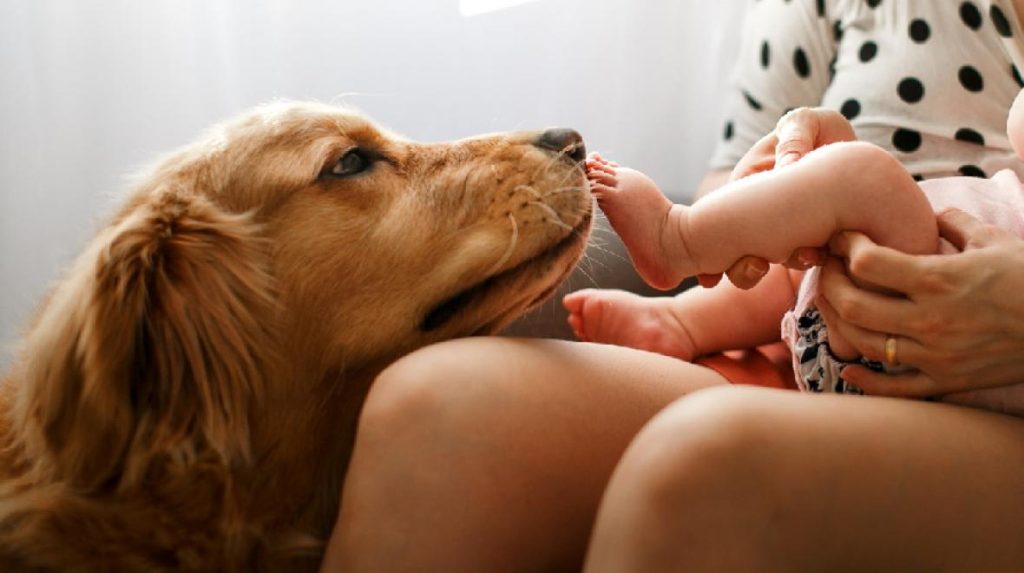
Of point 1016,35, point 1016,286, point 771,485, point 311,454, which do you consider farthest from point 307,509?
point 1016,35

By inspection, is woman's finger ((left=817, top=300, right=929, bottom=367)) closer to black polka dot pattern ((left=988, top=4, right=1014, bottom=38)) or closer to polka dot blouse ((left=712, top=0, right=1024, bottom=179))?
polka dot blouse ((left=712, top=0, right=1024, bottom=179))

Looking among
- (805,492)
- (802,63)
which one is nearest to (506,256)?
(805,492)

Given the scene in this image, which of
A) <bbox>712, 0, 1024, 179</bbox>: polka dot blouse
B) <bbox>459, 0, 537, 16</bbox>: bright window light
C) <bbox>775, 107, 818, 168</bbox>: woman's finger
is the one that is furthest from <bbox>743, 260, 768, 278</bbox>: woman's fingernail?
<bbox>459, 0, 537, 16</bbox>: bright window light

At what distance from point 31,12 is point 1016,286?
166 cm

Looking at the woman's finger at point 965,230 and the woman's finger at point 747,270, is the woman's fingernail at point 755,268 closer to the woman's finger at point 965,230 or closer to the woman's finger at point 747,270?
the woman's finger at point 747,270

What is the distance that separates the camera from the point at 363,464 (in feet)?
2.44

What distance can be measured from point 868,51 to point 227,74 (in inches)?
46.0

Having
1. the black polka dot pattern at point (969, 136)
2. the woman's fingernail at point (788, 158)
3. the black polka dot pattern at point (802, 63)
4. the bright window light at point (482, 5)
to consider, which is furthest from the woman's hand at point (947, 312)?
the bright window light at point (482, 5)

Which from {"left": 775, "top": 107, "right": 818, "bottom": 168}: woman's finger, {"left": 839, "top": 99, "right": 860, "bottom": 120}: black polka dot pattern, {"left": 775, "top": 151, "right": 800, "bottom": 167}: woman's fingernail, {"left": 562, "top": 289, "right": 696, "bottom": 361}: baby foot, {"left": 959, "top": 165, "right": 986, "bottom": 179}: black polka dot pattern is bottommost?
{"left": 562, "top": 289, "right": 696, "bottom": 361}: baby foot

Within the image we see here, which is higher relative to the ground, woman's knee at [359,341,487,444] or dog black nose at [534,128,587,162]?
dog black nose at [534,128,587,162]

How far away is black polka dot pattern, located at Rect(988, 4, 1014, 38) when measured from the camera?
128 centimetres

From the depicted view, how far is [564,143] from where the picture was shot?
981mm

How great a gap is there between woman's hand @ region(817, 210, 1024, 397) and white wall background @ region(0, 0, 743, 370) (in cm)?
102

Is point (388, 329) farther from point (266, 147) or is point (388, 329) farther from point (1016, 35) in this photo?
point (1016, 35)
